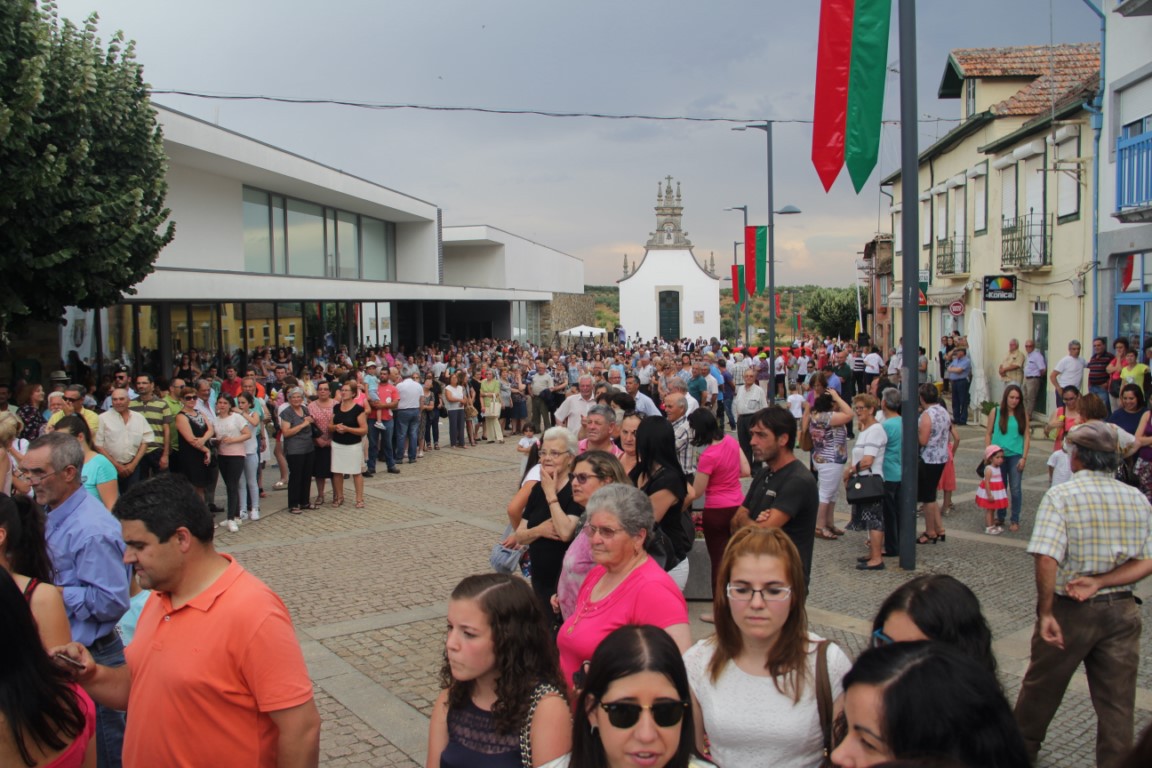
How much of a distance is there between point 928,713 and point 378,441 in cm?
1455

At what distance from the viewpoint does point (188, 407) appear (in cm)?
1131

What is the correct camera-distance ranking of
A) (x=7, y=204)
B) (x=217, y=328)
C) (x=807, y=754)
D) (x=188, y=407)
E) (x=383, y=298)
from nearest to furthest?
(x=807, y=754), (x=188, y=407), (x=7, y=204), (x=217, y=328), (x=383, y=298)

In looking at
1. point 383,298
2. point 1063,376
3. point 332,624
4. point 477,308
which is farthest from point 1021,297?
point 477,308

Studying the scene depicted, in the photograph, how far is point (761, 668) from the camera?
10.1 ft

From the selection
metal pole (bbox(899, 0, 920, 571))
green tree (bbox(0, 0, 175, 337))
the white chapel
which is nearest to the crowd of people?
metal pole (bbox(899, 0, 920, 571))

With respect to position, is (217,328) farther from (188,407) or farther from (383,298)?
(188,407)

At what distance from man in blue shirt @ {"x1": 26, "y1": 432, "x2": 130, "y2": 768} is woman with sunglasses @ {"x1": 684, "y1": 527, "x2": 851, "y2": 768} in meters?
2.71

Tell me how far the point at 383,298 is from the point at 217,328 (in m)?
6.34

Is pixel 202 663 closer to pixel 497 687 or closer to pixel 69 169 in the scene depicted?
pixel 497 687

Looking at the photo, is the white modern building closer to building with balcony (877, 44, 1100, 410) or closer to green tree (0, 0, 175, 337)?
green tree (0, 0, 175, 337)

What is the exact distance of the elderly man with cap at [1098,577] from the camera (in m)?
4.44

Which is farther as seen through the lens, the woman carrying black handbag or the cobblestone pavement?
the woman carrying black handbag

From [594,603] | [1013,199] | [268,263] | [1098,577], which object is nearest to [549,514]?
[594,603]

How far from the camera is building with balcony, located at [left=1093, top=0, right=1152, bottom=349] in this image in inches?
607
